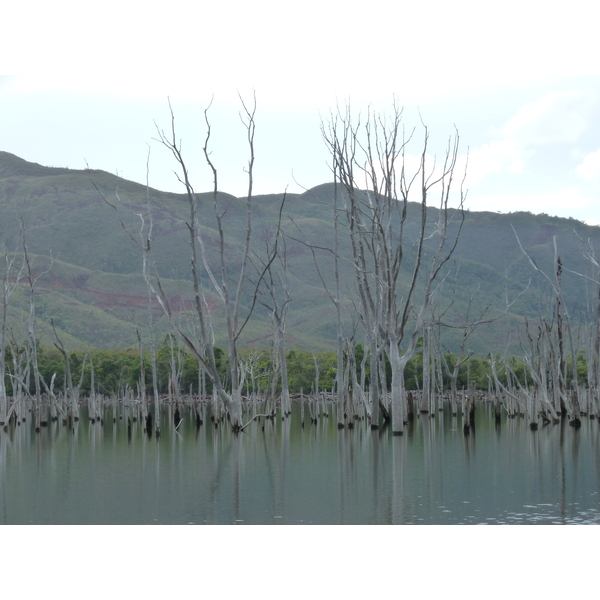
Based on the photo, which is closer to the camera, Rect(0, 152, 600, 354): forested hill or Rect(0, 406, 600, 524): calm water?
Rect(0, 406, 600, 524): calm water

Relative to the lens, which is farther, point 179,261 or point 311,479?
point 179,261

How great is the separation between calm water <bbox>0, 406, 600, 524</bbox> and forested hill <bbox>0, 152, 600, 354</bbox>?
1739 inches

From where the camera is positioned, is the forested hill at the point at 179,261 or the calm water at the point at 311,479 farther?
the forested hill at the point at 179,261

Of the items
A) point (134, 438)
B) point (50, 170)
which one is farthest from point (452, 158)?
point (50, 170)

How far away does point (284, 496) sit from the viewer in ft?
37.4

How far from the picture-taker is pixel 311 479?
13.3 m

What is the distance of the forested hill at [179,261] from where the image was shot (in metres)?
83.6

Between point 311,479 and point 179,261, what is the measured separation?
108m

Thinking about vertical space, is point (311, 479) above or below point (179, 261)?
below

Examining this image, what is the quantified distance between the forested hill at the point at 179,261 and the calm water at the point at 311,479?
44.2m

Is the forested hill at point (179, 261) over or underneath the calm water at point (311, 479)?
over

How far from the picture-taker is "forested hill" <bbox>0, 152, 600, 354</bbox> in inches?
3292

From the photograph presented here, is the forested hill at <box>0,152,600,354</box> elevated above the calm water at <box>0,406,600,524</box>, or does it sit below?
above

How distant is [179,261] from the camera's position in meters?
119
